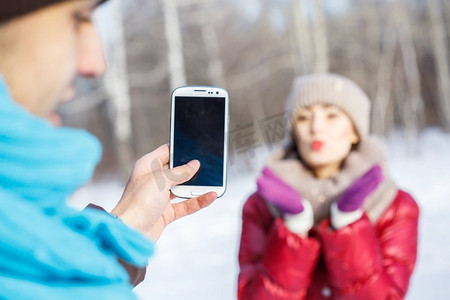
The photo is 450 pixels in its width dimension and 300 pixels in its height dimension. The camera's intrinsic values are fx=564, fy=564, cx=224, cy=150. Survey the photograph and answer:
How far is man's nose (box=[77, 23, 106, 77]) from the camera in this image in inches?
19.1

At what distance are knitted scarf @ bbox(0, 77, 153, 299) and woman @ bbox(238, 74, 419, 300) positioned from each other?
4.10 feet

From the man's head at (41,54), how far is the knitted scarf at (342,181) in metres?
1.41

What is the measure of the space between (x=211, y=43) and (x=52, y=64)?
46.2 feet

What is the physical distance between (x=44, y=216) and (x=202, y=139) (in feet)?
2.03

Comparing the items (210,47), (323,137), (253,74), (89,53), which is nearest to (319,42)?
(210,47)

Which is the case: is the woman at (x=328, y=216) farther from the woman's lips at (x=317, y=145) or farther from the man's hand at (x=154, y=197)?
the man's hand at (x=154, y=197)

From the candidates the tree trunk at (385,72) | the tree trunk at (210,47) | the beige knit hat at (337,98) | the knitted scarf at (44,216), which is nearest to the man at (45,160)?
the knitted scarf at (44,216)

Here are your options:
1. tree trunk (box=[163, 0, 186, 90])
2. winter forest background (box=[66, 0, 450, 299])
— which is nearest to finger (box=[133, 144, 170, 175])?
winter forest background (box=[66, 0, 450, 299])

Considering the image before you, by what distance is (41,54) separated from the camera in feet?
1.44

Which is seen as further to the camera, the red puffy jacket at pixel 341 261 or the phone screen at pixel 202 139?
the red puffy jacket at pixel 341 261

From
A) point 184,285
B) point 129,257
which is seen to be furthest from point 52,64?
point 184,285

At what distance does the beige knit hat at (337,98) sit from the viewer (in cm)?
186

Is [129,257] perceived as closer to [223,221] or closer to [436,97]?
[223,221]

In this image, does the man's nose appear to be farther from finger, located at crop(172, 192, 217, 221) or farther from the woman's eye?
finger, located at crop(172, 192, 217, 221)
